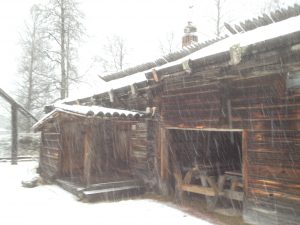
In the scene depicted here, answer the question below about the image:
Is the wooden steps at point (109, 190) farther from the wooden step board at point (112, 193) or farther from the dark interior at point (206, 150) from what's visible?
the dark interior at point (206, 150)

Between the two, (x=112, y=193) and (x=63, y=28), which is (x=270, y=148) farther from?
(x=63, y=28)

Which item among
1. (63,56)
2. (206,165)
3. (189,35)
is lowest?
(206,165)

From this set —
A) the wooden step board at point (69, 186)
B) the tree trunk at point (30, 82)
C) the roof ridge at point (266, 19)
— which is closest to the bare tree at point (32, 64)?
the tree trunk at point (30, 82)

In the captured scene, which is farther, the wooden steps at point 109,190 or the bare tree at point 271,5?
the bare tree at point 271,5

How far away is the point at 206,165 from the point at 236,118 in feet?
10.3

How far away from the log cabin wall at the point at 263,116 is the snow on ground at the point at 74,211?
1.53m

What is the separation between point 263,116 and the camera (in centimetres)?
686

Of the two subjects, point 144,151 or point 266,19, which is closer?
point 266,19

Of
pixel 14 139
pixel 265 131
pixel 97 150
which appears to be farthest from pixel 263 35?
pixel 14 139

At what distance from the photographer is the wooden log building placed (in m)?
6.38

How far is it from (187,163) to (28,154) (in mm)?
14037

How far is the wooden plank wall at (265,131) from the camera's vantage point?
20.7 ft

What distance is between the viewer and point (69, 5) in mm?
23656

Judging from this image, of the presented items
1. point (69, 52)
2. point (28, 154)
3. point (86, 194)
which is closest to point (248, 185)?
point (86, 194)
